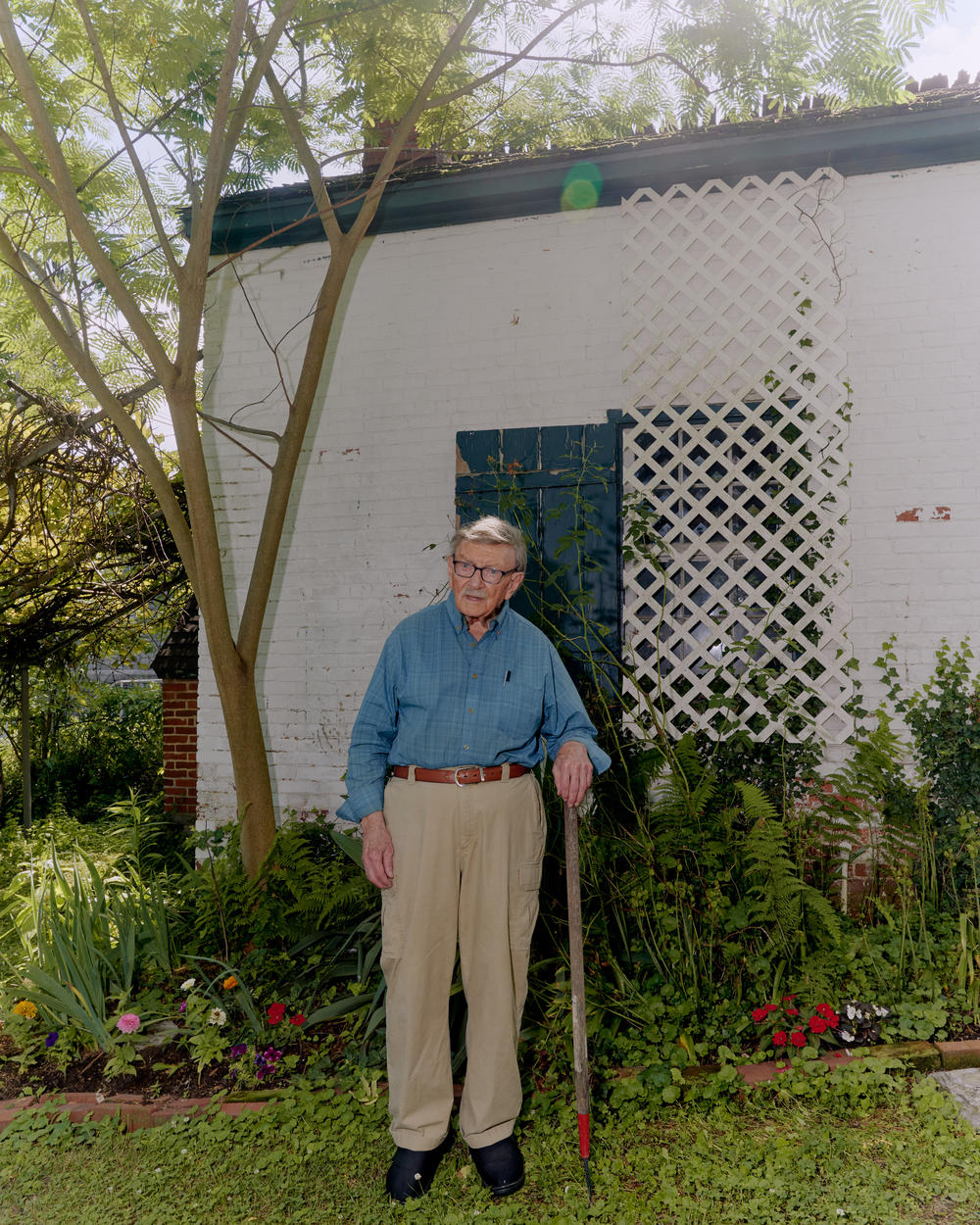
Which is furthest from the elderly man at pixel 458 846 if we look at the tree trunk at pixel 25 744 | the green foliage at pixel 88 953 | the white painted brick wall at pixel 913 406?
the tree trunk at pixel 25 744

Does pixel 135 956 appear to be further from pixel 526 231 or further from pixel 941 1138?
pixel 526 231

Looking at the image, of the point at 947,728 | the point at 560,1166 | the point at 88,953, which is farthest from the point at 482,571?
the point at 947,728

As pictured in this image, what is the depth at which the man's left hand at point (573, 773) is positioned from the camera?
2.59 metres

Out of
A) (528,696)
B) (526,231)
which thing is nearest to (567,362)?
(526,231)

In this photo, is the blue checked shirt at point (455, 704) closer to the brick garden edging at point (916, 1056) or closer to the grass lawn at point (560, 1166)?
the grass lawn at point (560, 1166)

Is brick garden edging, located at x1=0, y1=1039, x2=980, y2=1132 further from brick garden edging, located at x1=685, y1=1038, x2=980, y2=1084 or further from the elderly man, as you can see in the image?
the elderly man

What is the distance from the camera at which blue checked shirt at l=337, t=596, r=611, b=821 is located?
2574mm

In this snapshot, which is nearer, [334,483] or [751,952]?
[751,952]

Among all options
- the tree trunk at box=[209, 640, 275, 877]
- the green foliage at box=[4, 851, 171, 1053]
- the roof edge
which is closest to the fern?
the tree trunk at box=[209, 640, 275, 877]

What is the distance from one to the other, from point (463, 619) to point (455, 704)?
27cm

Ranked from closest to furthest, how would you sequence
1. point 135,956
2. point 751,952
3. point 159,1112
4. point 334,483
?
point 159,1112 < point 751,952 < point 135,956 < point 334,483

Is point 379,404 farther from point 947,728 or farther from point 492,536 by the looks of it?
point 947,728

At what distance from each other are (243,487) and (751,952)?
385cm

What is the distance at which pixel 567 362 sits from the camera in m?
4.82
